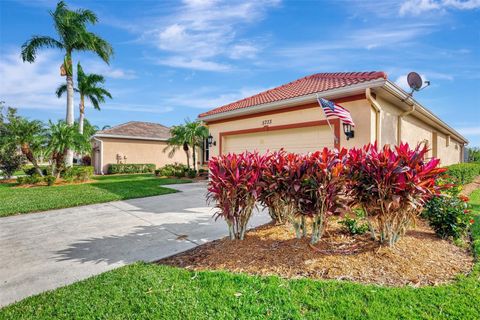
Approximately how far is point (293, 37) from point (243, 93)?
16.9 feet

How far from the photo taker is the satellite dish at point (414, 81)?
7.92 m

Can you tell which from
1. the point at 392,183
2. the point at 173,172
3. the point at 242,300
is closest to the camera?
the point at 242,300

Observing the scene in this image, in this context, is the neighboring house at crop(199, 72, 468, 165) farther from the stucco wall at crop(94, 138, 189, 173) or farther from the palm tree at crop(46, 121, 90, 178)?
the stucco wall at crop(94, 138, 189, 173)

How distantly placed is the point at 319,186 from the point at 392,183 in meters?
0.94

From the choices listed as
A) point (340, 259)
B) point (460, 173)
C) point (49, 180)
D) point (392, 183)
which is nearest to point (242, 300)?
point (340, 259)

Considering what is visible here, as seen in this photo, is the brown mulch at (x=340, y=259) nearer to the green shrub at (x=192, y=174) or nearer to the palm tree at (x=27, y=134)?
the green shrub at (x=192, y=174)

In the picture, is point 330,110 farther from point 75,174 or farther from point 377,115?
point 75,174

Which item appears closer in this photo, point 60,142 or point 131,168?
point 60,142

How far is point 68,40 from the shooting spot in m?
16.5

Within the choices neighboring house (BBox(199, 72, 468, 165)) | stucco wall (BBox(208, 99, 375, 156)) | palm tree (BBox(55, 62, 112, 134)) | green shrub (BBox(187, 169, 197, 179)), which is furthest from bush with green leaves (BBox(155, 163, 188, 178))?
palm tree (BBox(55, 62, 112, 134))

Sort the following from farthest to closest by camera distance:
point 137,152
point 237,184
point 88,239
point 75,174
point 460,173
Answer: point 137,152, point 75,174, point 460,173, point 88,239, point 237,184

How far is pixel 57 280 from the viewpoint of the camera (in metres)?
3.08

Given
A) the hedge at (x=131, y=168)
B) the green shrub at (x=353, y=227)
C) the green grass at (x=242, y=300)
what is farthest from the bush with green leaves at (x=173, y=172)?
the green grass at (x=242, y=300)

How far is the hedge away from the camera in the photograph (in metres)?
21.8
